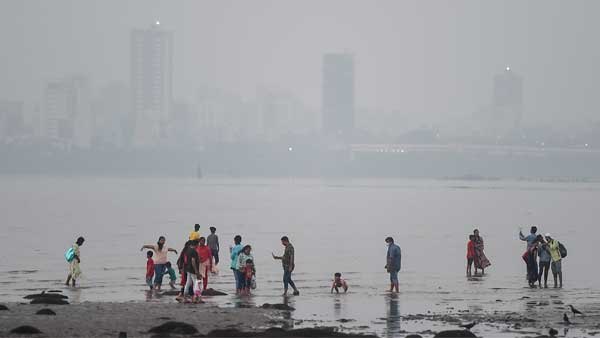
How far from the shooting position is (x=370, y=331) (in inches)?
1067

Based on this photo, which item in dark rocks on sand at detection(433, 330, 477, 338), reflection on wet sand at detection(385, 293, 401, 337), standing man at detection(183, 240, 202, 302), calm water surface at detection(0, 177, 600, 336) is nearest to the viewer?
dark rocks on sand at detection(433, 330, 477, 338)

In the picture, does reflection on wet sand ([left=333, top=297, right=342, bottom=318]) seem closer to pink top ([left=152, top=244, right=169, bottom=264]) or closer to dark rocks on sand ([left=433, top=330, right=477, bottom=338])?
pink top ([left=152, top=244, right=169, bottom=264])

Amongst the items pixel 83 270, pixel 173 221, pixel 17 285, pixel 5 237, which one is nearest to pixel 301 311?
pixel 17 285

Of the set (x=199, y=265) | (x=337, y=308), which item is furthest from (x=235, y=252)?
(x=337, y=308)

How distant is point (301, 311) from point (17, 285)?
474 inches

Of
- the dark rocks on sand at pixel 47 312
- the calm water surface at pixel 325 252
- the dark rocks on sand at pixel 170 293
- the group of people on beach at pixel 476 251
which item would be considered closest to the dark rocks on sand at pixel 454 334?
the calm water surface at pixel 325 252

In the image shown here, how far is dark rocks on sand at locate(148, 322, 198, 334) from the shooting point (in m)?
25.1

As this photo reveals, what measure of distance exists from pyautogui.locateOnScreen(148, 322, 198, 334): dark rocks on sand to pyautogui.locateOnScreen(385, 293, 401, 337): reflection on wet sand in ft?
14.1

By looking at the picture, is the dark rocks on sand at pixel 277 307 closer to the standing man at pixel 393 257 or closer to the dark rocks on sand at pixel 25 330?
the standing man at pixel 393 257

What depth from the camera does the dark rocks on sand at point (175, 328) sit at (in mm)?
25109

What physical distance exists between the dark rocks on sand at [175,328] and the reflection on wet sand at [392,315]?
4284 millimetres

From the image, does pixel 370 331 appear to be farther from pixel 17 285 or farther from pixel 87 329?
pixel 17 285

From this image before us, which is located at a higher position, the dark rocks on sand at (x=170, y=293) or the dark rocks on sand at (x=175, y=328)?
the dark rocks on sand at (x=170, y=293)

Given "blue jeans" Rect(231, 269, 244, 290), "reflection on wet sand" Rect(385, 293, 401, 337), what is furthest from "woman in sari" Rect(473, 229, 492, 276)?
"blue jeans" Rect(231, 269, 244, 290)
